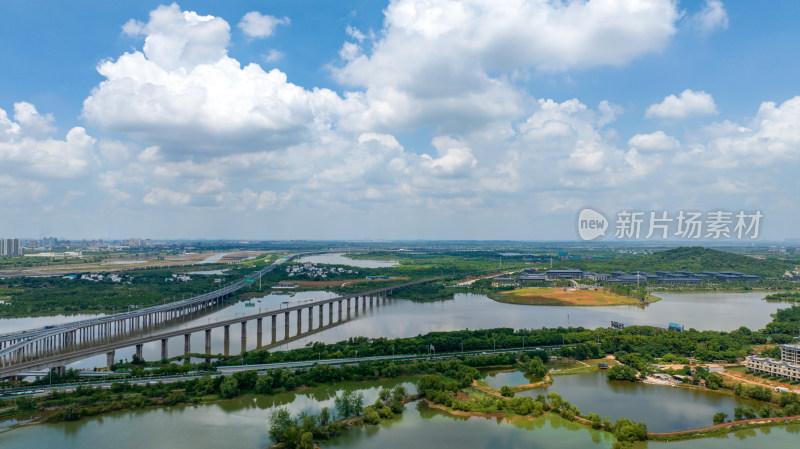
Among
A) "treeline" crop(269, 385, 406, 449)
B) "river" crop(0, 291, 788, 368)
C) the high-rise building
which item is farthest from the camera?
the high-rise building

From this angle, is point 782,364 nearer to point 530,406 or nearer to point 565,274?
point 530,406

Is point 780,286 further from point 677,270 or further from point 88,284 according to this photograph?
point 88,284

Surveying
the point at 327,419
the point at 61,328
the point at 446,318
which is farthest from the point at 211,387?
the point at 446,318

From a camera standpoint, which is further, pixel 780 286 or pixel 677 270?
pixel 677 270

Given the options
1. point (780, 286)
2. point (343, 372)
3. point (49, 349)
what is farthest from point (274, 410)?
point (780, 286)

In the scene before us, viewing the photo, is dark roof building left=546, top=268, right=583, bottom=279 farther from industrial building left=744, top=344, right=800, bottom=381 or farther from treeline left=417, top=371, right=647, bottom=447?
treeline left=417, top=371, right=647, bottom=447

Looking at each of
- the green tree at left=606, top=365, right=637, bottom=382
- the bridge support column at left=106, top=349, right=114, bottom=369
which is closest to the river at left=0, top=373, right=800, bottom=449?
the green tree at left=606, top=365, right=637, bottom=382

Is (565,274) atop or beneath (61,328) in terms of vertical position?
beneath

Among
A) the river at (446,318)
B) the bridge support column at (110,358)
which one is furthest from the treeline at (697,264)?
the bridge support column at (110,358)

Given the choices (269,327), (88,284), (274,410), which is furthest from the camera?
(88,284)
